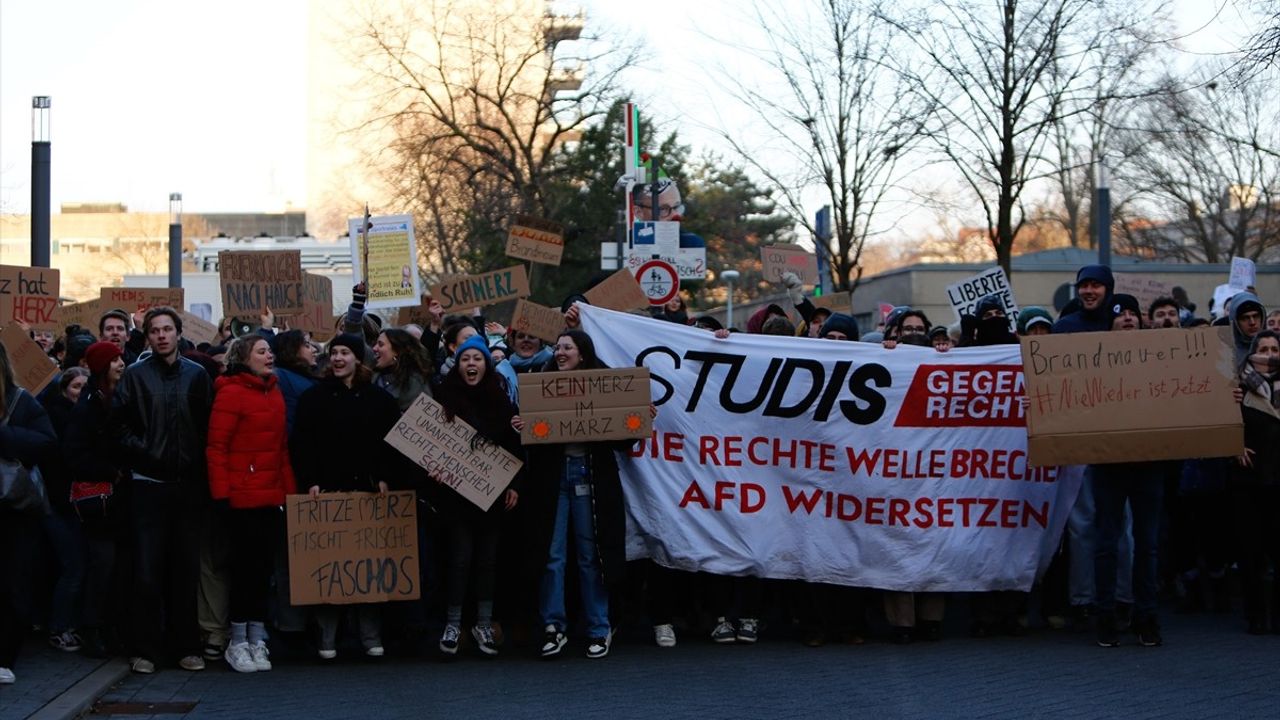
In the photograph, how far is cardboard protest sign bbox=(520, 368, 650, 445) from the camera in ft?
30.2

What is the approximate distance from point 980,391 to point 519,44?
103 ft

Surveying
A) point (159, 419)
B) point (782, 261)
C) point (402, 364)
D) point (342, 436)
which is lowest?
point (342, 436)

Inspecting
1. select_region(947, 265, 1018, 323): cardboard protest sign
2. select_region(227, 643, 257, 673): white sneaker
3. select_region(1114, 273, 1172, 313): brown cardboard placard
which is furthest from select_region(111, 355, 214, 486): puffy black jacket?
select_region(1114, 273, 1172, 313): brown cardboard placard

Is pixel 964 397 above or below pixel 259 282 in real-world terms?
below

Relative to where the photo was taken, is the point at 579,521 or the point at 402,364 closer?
the point at 579,521

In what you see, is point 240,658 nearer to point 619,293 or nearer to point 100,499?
point 100,499

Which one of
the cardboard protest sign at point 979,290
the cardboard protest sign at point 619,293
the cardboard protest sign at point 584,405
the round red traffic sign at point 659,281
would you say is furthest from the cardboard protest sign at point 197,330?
the cardboard protest sign at point 979,290

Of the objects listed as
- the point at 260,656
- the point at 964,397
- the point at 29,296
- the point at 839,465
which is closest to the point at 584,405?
the point at 839,465

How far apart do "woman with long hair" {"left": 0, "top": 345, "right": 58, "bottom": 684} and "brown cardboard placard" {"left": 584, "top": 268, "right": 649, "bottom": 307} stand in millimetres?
4958

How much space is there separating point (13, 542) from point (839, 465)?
480 centimetres

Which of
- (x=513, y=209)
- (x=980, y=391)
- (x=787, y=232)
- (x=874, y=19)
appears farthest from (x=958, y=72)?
Answer: (x=787, y=232)

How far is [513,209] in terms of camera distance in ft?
128

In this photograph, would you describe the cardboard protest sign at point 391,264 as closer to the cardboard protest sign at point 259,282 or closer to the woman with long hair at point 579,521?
the cardboard protest sign at point 259,282

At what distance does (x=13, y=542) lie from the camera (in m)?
8.45
